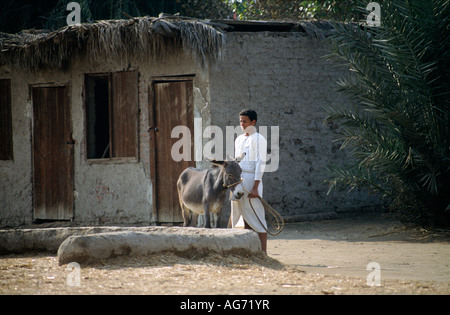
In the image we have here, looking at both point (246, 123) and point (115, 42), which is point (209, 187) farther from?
point (115, 42)

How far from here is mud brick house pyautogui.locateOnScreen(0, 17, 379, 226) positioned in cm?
1031

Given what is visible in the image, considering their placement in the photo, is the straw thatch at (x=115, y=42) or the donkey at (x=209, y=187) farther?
the straw thatch at (x=115, y=42)

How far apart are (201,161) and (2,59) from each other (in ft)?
15.8

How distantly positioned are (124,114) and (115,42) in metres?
1.42

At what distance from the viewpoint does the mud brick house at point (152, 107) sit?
10.3 metres

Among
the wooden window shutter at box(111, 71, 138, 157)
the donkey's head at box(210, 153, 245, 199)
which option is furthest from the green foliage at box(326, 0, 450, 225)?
the wooden window shutter at box(111, 71, 138, 157)

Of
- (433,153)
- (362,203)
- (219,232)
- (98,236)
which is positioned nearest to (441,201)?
(433,153)

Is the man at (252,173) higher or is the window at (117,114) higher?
the window at (117,114)

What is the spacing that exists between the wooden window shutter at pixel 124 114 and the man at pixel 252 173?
4.44 metres

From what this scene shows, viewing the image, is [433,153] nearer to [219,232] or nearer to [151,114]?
[219,232]

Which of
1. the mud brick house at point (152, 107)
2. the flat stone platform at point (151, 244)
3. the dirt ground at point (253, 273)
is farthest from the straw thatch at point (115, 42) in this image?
the flat stone platform at point (151, 244)

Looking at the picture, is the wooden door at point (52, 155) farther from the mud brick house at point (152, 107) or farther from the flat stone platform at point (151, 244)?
the flat stone platform at point (151, 244)

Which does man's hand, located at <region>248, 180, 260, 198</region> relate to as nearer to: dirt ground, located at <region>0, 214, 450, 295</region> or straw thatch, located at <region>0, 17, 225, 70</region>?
dirt ground, located at <region>0, 214, 450, 295</region>

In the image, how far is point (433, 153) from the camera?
858 centimetres
